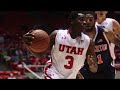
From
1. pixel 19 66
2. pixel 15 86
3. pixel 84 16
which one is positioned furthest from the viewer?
pixel 19 66

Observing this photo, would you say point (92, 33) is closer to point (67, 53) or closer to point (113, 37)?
point (113, 37)

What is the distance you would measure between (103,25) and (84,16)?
1.02ft

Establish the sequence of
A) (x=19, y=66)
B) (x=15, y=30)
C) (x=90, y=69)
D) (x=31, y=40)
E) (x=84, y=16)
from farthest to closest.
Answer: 1. (x=15, y=30)
2. (x=19, y=66)
3. (x=90, y=69)
4. (x=84, y=16)
5. (x=31, y=40)

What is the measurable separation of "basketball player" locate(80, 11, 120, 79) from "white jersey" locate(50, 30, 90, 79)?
0.20 metres

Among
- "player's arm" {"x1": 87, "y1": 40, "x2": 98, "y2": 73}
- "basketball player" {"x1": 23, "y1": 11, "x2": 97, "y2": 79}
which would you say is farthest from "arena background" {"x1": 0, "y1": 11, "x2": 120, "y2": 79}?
"basketball player" {"x1": 23, "y1": 11, "x2": 97, "y2": 79}

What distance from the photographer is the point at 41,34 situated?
6.06ft

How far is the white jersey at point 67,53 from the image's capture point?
1899mm

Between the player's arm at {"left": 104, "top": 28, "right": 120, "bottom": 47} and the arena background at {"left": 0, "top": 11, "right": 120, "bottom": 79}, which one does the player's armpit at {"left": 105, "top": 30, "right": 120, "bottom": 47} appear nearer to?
the player's arm at {"left": 104, "top": 28, "right": 120, "bottom": 47}

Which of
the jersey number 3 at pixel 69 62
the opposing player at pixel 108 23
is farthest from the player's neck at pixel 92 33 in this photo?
the jersey number 3 at pixel 69 62

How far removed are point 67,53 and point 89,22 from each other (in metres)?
0.28

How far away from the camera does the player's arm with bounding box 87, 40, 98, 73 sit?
1.94 meters

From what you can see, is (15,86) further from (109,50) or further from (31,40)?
(109,50)

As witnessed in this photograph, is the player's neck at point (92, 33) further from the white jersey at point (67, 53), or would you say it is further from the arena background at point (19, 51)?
the arena background at point (19, 51)

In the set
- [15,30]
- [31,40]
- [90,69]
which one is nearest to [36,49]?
[31,40]
